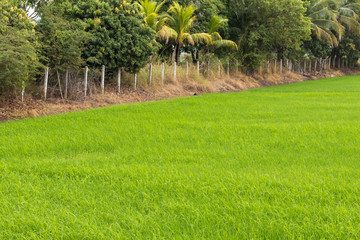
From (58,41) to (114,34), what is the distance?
2.72 metres

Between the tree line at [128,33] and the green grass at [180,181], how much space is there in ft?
11.4

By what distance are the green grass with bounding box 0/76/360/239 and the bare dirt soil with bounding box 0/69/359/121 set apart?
8.36 ft

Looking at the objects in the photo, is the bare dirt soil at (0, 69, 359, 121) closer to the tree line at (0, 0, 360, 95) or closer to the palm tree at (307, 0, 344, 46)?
the tree line at (0, 0, 360, 95)

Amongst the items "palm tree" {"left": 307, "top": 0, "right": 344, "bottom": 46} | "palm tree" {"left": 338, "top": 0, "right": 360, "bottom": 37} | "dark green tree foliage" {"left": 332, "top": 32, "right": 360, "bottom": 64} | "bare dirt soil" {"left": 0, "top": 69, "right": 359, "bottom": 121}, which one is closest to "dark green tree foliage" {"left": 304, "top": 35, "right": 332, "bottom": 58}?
"palm tree" {"left": 307, "top": 0, "right": 344, "bottom": 46}

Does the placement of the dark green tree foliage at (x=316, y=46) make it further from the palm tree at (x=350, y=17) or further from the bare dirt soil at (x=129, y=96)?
the bare dirt soil at (x=129, y=96)

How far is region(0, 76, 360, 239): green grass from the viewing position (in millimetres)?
3018

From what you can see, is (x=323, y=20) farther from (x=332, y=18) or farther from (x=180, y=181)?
(x=180, y=181)

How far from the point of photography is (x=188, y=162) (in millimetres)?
4988

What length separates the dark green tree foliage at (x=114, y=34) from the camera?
13.4 meters

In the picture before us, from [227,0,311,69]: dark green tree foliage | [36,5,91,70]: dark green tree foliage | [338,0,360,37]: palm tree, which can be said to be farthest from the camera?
[338,0,360,37]: palm tree

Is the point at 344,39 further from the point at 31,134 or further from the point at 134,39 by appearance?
the point at 31,134

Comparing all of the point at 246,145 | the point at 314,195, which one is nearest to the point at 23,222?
the point at 314,195

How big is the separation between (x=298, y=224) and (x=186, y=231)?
39.0 inches

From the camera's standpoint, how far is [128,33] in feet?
46.9
